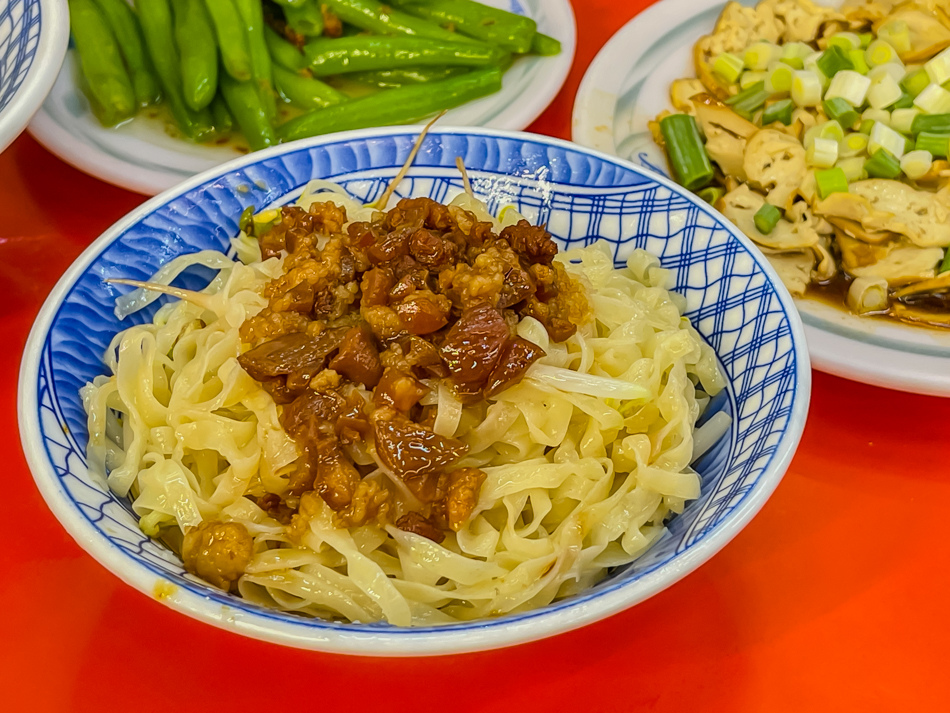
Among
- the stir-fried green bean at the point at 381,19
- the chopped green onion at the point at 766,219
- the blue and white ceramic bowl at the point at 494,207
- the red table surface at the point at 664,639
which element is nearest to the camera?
the blue and white ceramic bowl at the point at 494,207

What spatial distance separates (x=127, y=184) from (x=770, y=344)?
1.99 metres

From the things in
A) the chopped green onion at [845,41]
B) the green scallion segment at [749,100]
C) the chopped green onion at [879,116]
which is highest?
the chopped green onion at [845,41]

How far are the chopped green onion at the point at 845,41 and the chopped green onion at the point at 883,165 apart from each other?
1.89ft

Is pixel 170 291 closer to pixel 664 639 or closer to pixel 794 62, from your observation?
pixel 664 639

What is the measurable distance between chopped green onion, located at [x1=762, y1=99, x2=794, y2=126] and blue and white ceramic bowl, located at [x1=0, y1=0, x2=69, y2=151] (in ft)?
7.45

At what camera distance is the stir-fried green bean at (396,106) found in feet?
9.37

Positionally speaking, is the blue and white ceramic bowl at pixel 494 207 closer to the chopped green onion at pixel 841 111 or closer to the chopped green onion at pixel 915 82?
the chopped green onion at pixel 841 111

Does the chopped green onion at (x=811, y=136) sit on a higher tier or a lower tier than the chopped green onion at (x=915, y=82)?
lower

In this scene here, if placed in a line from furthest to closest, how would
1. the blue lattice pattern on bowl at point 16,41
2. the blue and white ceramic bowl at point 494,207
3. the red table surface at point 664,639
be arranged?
the blue lattice pattern on bowl at point 16,41, the red table surface at point 664,639, the blue and white ceramic bowl at point 494,207

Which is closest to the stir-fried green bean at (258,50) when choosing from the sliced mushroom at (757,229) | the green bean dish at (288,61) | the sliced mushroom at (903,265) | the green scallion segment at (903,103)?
the green bean dish at (288,61)

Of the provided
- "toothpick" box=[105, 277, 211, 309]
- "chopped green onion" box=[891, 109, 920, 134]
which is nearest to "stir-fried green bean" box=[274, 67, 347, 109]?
"toothpick" box=[105, 277, 211, 309]

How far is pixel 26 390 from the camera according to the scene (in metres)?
A: 1.47

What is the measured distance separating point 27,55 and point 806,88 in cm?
245

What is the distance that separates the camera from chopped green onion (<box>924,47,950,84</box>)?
2764 mm
